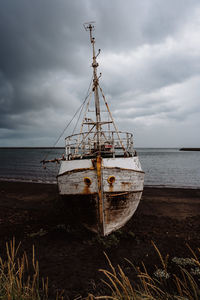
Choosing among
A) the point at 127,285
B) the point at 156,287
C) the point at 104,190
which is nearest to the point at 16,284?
the point at 127,285

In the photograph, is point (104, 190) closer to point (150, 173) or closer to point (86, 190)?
point (86, 190)

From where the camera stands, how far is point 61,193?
7988 millimetres

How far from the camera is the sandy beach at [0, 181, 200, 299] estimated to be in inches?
Answer: 217

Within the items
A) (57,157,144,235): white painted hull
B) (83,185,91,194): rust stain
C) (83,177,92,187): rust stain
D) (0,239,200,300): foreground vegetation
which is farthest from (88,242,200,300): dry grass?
(83,177,92,187): rust stain

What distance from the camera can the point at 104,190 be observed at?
6855mm

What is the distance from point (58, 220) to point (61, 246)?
2964mm

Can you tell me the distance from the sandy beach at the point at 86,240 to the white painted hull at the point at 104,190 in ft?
2.77

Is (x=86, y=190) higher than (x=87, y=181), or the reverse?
(x=87, y=181)

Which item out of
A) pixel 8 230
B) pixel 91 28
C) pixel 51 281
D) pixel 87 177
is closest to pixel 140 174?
pixel 87 177

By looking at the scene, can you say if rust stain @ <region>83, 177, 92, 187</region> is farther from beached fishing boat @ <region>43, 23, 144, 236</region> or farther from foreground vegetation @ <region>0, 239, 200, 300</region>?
foreground vegetation @ <region>0, 239, 200, 300</region>

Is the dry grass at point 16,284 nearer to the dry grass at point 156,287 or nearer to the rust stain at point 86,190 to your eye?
the dry grass at point 156,287

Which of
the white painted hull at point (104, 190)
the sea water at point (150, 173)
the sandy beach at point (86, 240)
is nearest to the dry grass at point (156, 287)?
the sandy beach at point (86, 240)

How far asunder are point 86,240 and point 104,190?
7.97 ft

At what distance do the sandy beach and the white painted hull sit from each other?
0.85 m
